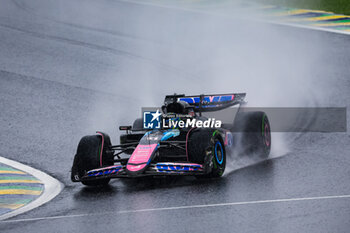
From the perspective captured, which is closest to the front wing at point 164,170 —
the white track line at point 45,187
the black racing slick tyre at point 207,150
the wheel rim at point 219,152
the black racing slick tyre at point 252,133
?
the black racing slick tyre at point 207,150

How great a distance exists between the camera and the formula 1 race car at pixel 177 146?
8594 millimetres

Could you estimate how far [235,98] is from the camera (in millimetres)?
10844

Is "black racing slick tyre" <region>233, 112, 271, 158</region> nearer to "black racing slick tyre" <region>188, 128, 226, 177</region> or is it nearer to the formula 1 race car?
the formula 1 race car

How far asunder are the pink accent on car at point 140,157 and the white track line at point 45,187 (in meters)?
1.19

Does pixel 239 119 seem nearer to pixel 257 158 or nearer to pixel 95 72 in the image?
pixel 257 158

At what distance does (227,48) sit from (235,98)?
320 inches

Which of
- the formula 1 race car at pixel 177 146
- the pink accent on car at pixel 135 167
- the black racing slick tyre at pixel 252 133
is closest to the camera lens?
the pink accent on car at pixel 135 167

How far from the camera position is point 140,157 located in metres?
8.66

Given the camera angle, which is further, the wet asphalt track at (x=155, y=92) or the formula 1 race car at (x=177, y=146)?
the formula 1 race car at (x=177, y=146)

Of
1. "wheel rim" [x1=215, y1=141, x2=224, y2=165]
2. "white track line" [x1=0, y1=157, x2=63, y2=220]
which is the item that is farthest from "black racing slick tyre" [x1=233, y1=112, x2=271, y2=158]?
"white track line" [x1=0, y1=157, x2=63, y2=220]

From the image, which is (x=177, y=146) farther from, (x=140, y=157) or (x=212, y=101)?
(x=212, y=101)

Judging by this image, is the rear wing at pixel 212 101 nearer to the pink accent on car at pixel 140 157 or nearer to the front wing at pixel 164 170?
the pink accent on car at pixel 140 157

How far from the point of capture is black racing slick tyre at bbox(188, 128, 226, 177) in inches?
344

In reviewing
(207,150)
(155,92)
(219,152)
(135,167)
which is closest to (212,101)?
(219,152)
